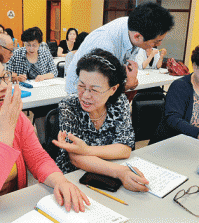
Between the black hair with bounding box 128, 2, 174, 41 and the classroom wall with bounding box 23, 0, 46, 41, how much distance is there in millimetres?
8249

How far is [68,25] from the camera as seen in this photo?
8.52 meters

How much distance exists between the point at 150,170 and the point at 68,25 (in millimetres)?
7992

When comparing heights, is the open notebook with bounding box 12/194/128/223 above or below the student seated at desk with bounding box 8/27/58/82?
below

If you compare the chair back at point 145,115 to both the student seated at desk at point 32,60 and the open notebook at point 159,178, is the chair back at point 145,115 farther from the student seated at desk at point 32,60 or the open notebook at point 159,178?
the student seated at desk at point 32,60

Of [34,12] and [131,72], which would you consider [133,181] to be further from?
[34,12]

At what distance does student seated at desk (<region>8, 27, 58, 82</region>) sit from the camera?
3354 millimetres

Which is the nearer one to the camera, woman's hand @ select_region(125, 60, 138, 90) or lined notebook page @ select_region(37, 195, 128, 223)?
lined notebook page @ select_region(37, 195, 128, 223)

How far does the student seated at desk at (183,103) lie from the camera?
1948mm

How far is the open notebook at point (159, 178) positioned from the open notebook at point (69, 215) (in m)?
0.26

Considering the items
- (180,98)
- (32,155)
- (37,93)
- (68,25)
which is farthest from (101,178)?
(68,25)

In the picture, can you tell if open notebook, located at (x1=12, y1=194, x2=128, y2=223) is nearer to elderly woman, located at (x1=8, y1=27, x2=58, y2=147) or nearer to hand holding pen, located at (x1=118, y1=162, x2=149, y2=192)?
hand holding pen, located at (x1=118, y1=162, x2=149, y2=192)

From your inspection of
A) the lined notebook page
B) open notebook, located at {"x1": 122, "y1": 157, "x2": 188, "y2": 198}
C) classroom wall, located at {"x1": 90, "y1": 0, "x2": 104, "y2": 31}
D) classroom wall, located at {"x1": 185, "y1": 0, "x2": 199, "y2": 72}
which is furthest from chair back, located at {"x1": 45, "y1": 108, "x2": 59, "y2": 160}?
classroom wall, located at {"x1": 90, "y1": 0, "x2": 104, "y2": 31}

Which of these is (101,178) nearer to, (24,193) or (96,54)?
(24,193)

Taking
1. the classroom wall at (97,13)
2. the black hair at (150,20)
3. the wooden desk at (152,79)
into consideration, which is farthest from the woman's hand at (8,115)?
the classroom wall at (97,13)
